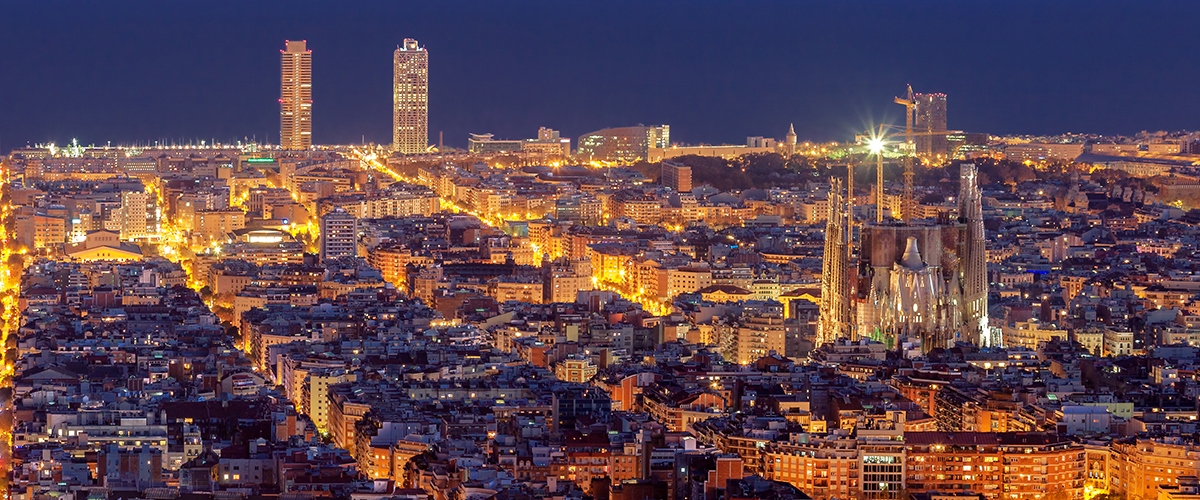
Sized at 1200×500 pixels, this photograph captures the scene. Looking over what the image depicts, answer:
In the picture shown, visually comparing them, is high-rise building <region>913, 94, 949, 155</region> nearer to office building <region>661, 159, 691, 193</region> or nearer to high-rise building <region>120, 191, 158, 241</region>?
office building <region>661, 159, 691, 193</region>

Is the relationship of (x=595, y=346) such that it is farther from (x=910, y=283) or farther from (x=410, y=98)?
(x=410, y=98)

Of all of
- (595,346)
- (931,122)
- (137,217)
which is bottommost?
(595,346)

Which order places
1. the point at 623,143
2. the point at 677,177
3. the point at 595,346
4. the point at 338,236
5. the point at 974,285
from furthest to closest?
the point at 623,143, the point at 677,177, the point at 338,236, the point at 974,285, the point at 595,346

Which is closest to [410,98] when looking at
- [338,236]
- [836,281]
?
[338,236]

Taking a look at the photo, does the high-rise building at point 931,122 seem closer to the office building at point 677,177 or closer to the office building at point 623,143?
the office building at point 677,177

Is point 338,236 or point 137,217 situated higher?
point 137,217

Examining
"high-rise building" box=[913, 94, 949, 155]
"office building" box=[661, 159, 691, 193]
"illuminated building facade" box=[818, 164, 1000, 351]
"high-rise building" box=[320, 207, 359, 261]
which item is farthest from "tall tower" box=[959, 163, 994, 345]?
"high-rise building" box=[913, 94, 949, 155]

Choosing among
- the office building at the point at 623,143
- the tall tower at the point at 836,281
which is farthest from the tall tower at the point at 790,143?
the tall tower at the point at 836,281
